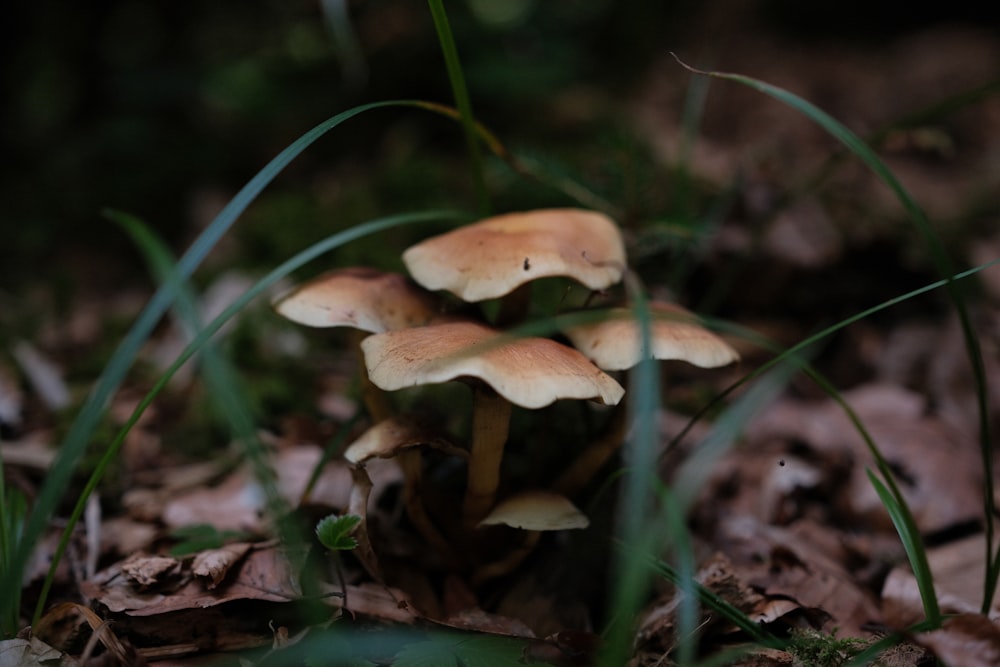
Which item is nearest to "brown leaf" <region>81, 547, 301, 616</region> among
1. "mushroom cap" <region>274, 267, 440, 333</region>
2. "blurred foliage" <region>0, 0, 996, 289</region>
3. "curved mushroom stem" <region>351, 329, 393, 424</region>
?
"curved mushroom stem" <region>351, 329, 393, 424</region>

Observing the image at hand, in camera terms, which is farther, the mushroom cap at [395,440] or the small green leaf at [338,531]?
the mushroom cap at [395,440]

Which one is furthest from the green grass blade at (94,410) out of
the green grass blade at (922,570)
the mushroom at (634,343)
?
the green grass blade at (922,570)

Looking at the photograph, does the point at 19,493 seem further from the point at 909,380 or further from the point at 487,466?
the point at 909,380

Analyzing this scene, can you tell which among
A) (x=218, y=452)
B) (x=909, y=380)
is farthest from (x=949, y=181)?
(x=218, y=452)

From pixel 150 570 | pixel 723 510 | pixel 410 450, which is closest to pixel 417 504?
pixel 410 450

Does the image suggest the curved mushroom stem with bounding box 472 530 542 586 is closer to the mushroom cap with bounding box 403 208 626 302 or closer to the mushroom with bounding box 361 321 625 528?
the mushroom with bounding box 361 321 625 528

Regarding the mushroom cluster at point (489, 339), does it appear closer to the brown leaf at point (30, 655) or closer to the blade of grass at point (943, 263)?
the blade of grass at point (943, 263)
